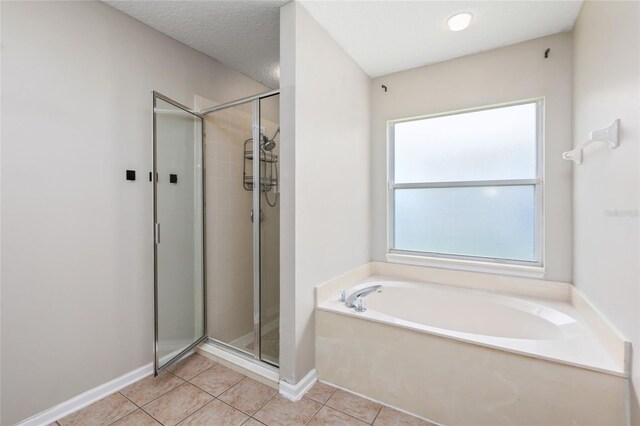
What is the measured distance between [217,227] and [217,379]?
1143 mm

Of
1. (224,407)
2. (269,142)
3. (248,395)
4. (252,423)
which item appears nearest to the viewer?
(252,423)

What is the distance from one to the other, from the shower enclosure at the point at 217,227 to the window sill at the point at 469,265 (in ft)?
4.10

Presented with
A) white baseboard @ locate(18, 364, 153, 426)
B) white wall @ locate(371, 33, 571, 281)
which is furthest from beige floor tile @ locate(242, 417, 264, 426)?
white wall @ locate(371, 33, 571, 281)

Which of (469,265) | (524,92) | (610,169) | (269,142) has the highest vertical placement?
(524,92)

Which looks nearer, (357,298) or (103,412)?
(103,412)

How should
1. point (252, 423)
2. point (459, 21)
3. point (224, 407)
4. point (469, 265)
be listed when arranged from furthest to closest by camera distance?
point (469, 265), point (459, 21), point (224, 407), point (252, 423)

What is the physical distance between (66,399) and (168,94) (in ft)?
6.68

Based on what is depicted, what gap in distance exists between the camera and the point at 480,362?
146 cm

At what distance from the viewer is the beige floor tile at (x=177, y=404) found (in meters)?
1.61

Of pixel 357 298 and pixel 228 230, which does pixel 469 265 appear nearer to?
pixel 357 298

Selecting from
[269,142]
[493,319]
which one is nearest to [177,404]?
[269,142]

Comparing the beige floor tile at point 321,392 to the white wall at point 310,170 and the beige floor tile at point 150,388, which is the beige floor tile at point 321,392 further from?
the beige floor tile at point 150,388

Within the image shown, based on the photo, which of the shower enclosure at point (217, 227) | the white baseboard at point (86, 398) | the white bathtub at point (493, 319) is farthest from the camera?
the shower enclosure at point (217, 227)

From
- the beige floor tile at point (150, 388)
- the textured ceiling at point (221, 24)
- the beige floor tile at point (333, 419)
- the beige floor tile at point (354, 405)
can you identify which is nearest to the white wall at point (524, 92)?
the textured ceiling at point (221, 24)
